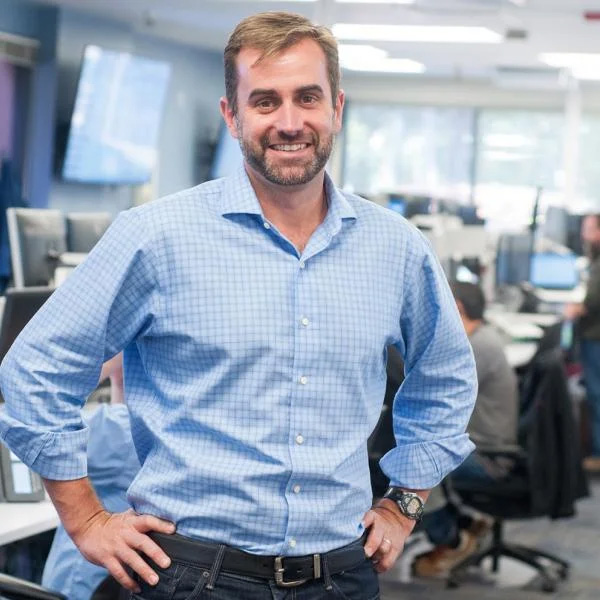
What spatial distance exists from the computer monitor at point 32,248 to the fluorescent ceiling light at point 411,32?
13.5 feet

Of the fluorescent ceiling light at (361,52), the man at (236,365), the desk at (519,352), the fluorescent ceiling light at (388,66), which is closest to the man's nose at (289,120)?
the man at (236,365)

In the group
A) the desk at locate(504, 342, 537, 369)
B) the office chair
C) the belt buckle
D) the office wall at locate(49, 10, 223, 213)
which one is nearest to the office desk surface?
the office chair

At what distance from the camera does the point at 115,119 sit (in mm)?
11234

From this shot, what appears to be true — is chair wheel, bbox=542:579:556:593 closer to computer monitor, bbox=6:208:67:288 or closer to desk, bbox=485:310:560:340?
desk, bbox=485:310:560:340

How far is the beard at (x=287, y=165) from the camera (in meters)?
1.60

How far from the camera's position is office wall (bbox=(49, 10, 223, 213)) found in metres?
10.8

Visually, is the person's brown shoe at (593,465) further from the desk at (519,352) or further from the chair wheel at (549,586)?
the chair wheel at (549,586)

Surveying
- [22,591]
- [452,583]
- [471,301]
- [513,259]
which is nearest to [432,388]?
[22,591]

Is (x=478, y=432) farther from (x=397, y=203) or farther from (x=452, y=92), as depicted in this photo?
(x=452, y=92)

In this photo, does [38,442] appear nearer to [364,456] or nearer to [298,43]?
[364,456]

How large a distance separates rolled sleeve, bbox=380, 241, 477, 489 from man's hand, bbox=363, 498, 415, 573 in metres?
0.05

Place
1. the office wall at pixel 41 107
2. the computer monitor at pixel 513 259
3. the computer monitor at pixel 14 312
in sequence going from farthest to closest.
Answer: the office wall at pixel 41 107, the computer monitor at pixel 513 259, the computer monitor at pixel 14 312

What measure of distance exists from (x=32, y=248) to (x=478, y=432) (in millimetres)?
2006

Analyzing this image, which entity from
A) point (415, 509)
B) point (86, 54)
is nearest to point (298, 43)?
point (415, 509)
